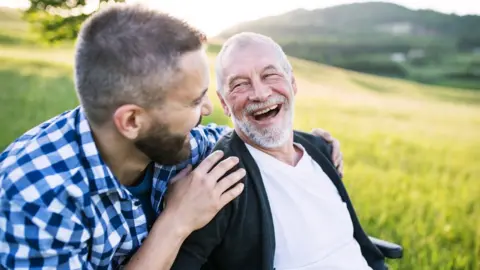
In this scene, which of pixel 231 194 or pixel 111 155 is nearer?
pixel 111 155

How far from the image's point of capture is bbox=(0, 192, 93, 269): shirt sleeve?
1308 millimetres

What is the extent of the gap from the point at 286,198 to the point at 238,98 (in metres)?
0.40

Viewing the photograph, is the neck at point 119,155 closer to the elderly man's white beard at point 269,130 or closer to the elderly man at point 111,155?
the elderly man at point 111,155

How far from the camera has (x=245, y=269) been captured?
1835 mm

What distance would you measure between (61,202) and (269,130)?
2.79 feet

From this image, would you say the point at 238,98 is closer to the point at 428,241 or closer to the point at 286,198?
the point at 286,198

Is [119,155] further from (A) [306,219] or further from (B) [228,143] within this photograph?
(A) [306,219]

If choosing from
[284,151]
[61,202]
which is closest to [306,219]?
[284,151]

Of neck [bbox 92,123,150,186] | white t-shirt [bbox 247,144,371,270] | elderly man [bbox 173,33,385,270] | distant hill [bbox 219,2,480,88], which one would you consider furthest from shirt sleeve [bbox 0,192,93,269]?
distant hill [bbox 219,2,480,88]

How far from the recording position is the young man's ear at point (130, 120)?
1.41m

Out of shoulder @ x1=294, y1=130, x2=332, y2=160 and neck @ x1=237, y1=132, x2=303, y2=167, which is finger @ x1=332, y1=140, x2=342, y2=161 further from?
neck @ x1=237, y1=132, x2=303, y2=167

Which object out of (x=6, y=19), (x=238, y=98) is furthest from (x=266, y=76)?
(x=6, y=19)

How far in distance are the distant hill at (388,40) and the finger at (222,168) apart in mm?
4602

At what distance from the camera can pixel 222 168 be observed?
5.53 ft
